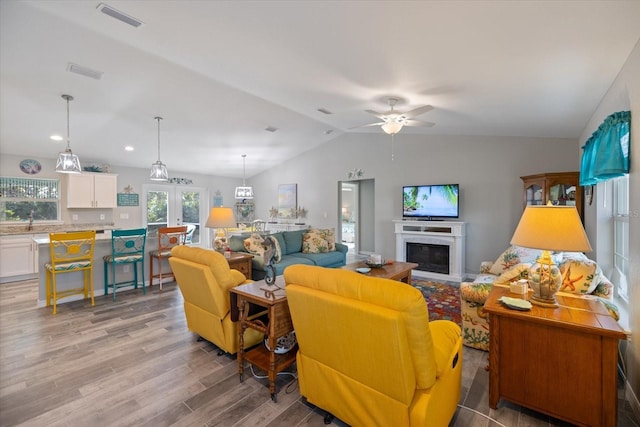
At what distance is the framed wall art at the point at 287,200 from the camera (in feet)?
26.8

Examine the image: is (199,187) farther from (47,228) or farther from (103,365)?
(103,365)

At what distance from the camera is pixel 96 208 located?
20.4ft

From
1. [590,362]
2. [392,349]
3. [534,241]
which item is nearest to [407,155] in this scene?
[534,241]

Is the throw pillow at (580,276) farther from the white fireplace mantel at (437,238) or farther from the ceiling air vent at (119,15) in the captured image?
the ceiling air vent at (119,15)

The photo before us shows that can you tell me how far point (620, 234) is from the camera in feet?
9.14

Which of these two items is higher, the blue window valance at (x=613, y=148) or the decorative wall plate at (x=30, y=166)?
the decorative wall plate at (x=30, y=166)

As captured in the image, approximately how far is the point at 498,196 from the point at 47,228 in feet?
27.4

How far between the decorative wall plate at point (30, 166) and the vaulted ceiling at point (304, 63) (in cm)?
36

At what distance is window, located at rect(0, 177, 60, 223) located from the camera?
17.4 feet

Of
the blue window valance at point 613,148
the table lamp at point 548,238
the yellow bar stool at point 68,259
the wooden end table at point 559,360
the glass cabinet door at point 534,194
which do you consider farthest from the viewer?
the glass cabinet door at point 534,194

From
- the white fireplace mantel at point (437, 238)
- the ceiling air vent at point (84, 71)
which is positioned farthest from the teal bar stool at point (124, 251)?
the white fireplace mantel at point (437, 238)

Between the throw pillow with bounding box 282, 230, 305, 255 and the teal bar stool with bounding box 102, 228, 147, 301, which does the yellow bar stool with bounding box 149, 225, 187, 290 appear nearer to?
the teal bar stool with bounding box 102, 228, 147, 301

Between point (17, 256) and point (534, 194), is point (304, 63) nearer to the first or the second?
point (534, 194)

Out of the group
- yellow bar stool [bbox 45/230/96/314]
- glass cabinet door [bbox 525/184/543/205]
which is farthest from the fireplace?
yellow bar stool [bbox 45/230/96/314]
